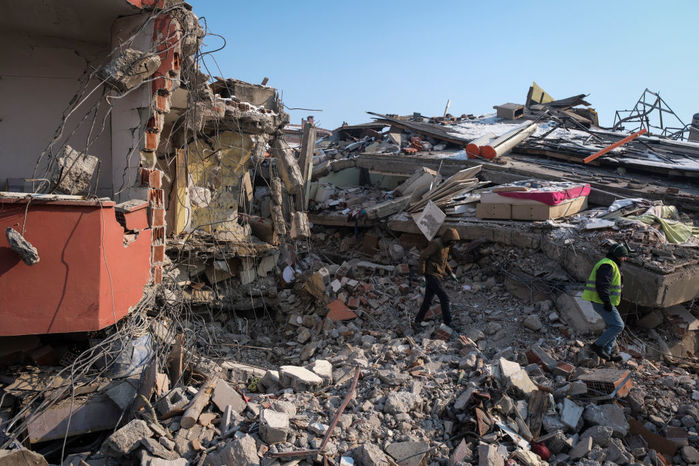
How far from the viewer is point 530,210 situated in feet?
26.3

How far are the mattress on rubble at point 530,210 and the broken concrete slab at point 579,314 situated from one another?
1.63m

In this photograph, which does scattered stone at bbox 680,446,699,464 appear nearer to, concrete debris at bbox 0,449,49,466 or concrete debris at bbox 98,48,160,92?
concrete debris at bbox 0,449,49,466

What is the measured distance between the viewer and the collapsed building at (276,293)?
4160 mm

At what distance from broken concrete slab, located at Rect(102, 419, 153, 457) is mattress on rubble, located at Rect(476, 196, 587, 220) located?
6698mm

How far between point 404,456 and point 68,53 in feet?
21.1

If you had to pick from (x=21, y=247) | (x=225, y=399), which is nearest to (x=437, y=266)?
(x=225, y=399)

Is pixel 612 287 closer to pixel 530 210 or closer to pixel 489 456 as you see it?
pixel 530 210

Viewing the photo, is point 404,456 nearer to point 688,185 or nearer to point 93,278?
point 93,278

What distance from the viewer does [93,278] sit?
4.43 m

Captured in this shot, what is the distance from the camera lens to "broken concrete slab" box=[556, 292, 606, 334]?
20.9 ft

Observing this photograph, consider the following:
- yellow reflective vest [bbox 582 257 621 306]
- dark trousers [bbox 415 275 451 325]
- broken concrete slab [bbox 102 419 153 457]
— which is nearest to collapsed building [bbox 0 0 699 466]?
broken concrete slab [bbox 102 419 153 457]

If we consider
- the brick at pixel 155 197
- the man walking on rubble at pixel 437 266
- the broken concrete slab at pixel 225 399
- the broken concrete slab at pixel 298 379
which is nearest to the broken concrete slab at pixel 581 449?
the broken concrete slab at pixel 298 379

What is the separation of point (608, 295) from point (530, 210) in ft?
8.78

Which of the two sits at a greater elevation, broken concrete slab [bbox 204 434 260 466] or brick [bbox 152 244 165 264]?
brick [bbox 152 244 165 264]
